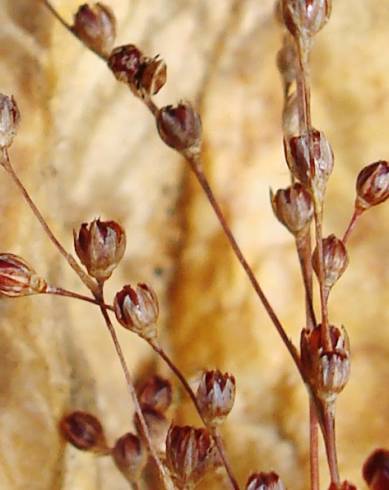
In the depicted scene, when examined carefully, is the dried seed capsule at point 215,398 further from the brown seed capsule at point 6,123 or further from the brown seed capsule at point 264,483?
the brown seed capsule at point 6,123

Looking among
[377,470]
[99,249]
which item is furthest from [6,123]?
[377,470]

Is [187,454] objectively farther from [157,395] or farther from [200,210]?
[200,210]

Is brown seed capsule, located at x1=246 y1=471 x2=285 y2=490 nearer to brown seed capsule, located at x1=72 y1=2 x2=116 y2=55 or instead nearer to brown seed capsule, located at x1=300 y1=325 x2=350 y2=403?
brown seed capsule, located at x1=300 y1=325 x2=350 y2=403

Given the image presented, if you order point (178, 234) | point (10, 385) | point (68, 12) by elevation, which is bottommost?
point (10, 385)

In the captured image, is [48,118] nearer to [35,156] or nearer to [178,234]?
[35,156]

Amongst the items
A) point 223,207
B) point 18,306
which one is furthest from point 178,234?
point 18,306

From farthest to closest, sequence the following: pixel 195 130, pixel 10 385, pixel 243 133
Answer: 1. pixel 243 133
2. pixel 10 385
3. pixel 195 130

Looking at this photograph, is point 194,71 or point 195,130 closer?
point 195,130
